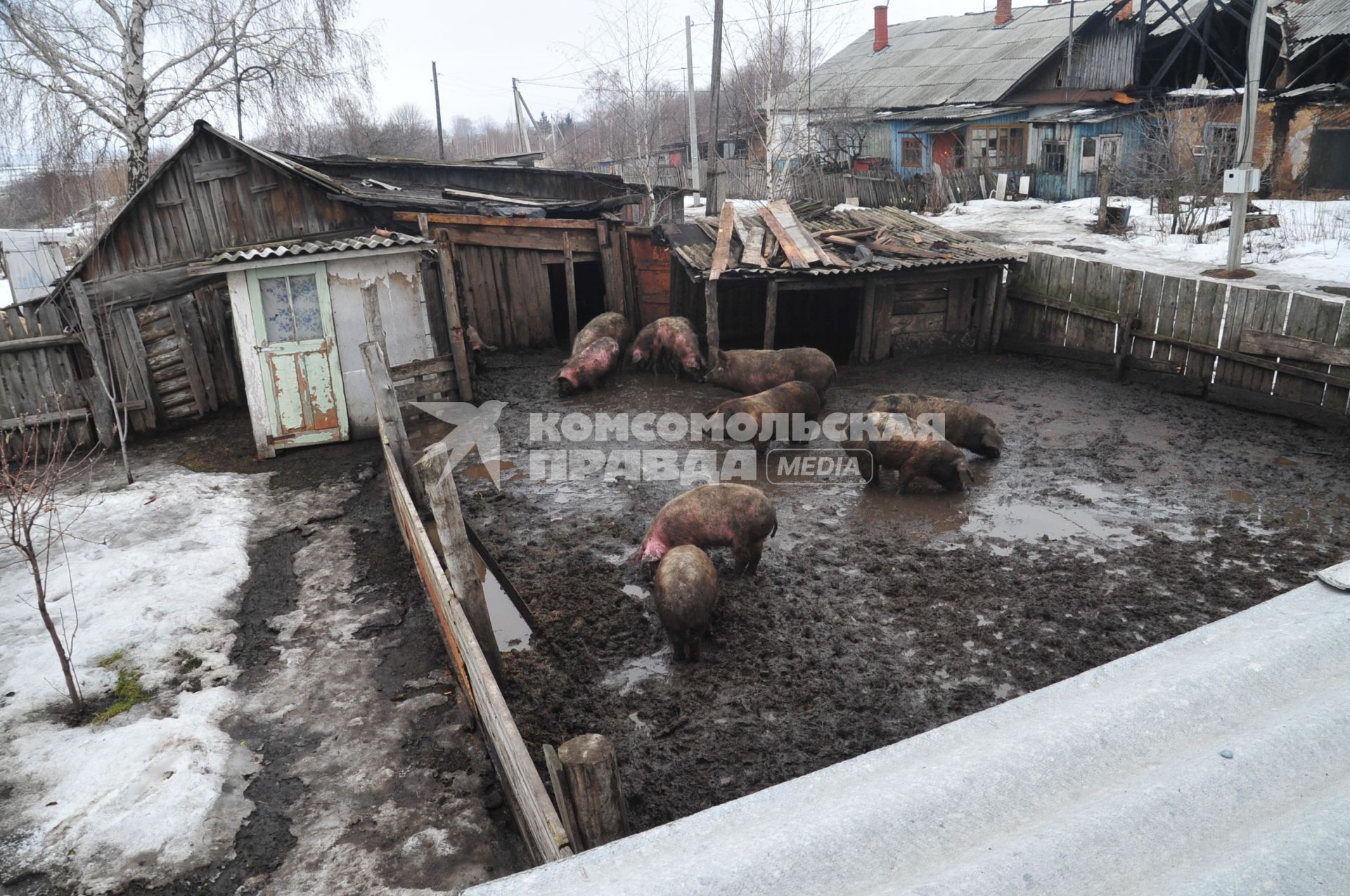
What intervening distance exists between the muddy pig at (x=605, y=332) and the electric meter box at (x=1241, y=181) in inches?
384

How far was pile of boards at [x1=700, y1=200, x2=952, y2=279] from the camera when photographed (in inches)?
525

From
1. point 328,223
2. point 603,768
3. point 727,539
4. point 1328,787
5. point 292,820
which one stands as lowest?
point 292,820

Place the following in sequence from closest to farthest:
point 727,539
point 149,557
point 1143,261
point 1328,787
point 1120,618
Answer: point 1328,787 → point 1120,618 → point 727,539 → point 149,557 → point 1143,261

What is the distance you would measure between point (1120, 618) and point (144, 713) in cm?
731

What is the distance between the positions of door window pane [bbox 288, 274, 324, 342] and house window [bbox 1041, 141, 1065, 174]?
2302 centimetres

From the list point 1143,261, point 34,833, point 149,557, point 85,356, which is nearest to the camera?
point 34,833

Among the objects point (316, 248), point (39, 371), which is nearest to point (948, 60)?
point (316, 248)

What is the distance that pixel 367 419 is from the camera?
11273 mm

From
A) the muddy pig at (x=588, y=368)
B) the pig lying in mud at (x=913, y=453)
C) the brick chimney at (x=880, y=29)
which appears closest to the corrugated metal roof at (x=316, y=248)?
the muddy pig at (x=588, y=368)

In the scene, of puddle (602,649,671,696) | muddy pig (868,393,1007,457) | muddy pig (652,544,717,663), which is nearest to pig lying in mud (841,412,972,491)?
muddy pig (868,393,1007,457)

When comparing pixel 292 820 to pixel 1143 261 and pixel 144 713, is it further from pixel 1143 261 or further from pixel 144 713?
pixel 1143 261

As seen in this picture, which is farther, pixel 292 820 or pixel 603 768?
pixel 292 820

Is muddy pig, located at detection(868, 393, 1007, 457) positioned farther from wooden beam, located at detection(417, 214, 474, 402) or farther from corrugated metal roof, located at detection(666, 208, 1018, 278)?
wooden beam, located at detection(417, 214, 474, 402)

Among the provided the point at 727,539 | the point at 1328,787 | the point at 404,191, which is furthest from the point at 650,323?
the point at 1328,787
